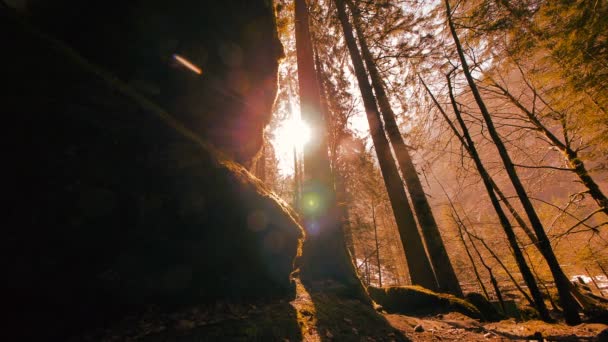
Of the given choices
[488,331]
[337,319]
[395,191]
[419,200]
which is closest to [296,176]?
[395,191]

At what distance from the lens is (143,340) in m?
2.17

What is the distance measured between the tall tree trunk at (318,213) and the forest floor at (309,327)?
545mm

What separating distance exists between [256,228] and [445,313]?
13.6ft

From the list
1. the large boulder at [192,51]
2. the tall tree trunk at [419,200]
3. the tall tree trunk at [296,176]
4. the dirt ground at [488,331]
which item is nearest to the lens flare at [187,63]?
the large boulder at [192,51]

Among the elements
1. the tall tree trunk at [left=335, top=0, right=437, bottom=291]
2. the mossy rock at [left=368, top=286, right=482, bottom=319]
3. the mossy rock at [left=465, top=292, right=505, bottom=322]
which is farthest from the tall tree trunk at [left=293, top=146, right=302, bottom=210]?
the mossy rock at [left=465, top=292, right=505, bottom=322]

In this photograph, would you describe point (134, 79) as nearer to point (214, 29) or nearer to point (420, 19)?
point (214, 29)

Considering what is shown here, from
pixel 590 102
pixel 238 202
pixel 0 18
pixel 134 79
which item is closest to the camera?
pixel 0 18

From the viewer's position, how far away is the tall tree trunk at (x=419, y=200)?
5945mm

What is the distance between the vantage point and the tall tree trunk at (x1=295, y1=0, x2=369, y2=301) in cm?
472

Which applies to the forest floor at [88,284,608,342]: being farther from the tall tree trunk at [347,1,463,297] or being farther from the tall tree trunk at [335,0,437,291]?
the tall tree trunk at [335,0,437,291]

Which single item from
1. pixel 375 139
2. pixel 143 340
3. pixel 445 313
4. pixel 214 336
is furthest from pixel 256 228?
pixel 375 139

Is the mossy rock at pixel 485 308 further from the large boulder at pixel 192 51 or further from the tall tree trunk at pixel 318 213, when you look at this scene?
the large boulder at pixel 192 51

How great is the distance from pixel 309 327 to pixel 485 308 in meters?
4.43

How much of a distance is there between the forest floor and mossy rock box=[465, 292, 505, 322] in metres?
1.23
